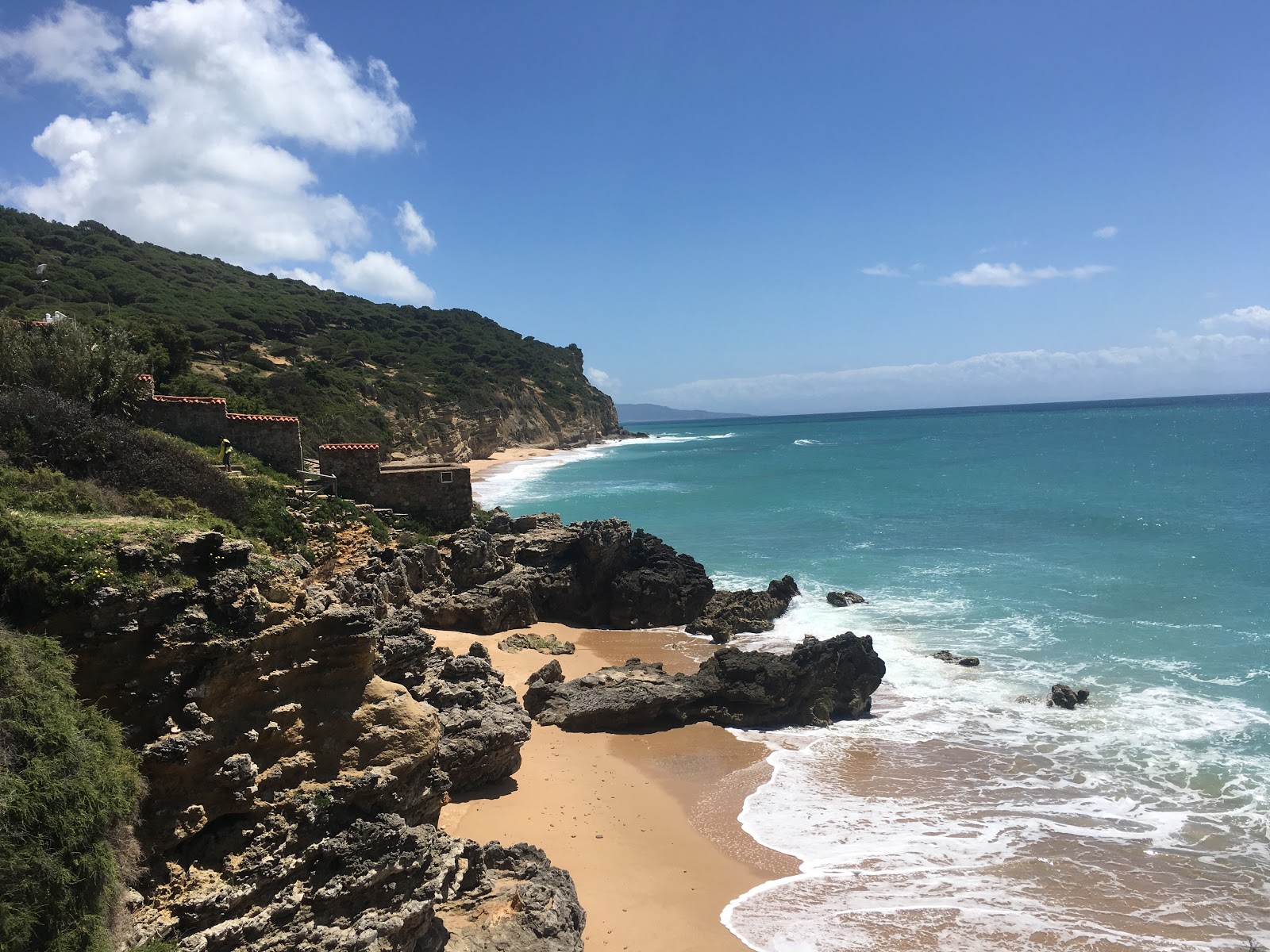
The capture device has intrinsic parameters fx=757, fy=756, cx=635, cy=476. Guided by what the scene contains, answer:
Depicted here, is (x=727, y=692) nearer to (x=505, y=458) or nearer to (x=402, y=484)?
(x=402, y=484)

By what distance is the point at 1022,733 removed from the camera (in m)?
14.4

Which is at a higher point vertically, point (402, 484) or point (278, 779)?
point (402, 484)

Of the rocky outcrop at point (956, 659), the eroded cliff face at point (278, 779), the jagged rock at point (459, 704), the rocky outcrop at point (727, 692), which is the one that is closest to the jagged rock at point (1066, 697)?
the rocky outcrop at point (956, 659)

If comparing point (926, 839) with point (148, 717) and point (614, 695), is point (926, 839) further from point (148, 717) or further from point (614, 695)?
point (148, 717)

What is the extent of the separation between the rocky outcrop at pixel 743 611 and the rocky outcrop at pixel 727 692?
4.64m

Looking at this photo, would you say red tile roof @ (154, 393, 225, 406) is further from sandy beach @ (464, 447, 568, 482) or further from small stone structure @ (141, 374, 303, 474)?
sandy beach @ (464, 447, 568, 482)

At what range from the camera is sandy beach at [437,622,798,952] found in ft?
28.9

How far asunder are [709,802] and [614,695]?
10.4ft

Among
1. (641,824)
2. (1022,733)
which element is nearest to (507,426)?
(1022,733)

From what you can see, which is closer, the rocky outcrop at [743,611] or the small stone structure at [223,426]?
the small stone structure at [223,426]

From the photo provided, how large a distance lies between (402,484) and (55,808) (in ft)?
50.6

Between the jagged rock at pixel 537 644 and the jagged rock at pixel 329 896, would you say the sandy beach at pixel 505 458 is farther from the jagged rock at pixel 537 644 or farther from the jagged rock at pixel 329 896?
the jagged rock at pixel 329 896

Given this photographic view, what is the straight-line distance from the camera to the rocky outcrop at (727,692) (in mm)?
14203

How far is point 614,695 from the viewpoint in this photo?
1434 cm
